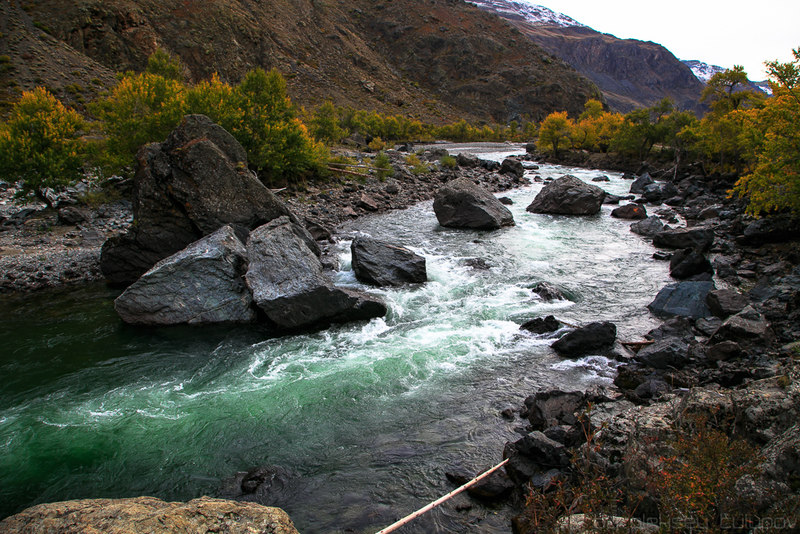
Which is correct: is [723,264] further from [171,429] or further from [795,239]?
[171,429]

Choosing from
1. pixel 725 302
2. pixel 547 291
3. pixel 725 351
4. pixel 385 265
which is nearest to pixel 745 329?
pixel 725 351

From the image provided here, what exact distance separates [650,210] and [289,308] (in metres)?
26.9

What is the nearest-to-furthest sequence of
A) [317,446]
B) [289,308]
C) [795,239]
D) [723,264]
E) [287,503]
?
[287,503]
[317,446]
[289,308]
[723,264]
[795,239]

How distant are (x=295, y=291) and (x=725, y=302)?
12.5 m

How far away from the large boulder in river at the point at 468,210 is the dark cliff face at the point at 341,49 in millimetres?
45576

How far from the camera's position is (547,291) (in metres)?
14.4

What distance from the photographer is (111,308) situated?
1349cm

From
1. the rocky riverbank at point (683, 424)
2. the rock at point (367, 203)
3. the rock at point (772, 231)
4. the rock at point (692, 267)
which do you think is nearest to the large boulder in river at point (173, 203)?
the rock at point (367, 203)

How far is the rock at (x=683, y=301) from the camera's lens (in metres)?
12.4

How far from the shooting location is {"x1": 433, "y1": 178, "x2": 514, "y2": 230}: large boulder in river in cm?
2280

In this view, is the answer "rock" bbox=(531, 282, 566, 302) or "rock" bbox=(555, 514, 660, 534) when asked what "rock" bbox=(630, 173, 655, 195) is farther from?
"rock" bbox=(555, 514, 660, 534)

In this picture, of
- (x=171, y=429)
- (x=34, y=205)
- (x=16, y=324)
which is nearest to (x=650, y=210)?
(x=171, y=429)

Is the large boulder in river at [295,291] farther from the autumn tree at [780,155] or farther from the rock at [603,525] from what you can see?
the autumn tree at [780,155]

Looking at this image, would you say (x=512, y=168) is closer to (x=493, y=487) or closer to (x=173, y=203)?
(x=173, y=203)
